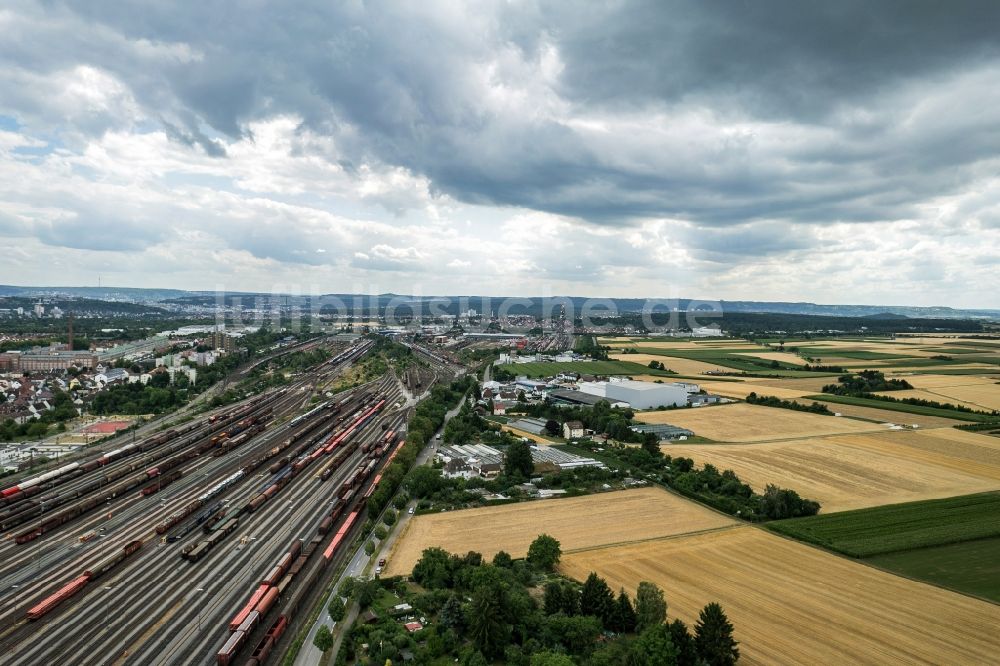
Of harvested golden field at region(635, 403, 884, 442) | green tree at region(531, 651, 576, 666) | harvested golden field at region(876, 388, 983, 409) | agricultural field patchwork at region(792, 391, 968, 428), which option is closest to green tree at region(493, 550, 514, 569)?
green tree at region(531, 651, 576, 666)

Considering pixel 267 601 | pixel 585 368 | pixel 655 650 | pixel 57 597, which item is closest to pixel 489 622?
pixel 655 650

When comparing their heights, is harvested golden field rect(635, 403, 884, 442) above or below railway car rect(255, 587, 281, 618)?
above

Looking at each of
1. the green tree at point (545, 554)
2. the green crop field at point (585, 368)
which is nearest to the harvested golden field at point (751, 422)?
the green crop field at point (585, 368)

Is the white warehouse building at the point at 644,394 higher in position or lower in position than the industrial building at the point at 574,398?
higher

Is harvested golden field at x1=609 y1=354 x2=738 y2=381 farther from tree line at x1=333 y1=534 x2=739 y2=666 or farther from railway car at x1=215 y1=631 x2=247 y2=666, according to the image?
railway car at x1=215 y1=631 x2=247 y2=666

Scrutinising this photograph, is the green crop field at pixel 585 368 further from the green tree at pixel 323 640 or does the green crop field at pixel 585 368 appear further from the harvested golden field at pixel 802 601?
the green tree at pixel 323 640

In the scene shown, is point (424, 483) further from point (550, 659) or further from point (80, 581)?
point (550, 659)

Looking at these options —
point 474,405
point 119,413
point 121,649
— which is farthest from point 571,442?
point 119,413
